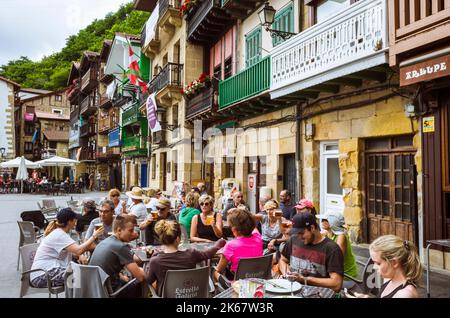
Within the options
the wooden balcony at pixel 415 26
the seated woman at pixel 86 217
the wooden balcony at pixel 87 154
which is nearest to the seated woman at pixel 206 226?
the seated woman at pixel 86 217

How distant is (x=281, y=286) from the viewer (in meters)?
3.49

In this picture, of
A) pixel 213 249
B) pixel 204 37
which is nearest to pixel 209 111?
pixel 204 37

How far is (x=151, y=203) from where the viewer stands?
389 inches

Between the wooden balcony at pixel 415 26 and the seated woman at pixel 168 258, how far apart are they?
5.23 m

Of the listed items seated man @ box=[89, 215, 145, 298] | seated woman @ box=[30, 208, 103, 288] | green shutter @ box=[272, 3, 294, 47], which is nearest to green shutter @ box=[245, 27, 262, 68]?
green shutter @ box=[272, 3, 294, 47]

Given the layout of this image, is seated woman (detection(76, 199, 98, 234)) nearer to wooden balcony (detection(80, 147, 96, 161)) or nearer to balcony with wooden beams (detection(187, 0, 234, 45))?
balcony with wooden beams (detection(187, 0, 234, 45))

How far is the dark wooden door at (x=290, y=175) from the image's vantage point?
11.9 metres

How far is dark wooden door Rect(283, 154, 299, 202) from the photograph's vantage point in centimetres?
1192

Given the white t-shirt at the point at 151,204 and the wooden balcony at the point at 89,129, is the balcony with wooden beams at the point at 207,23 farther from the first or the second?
the wooden balcony at the point at 89,129

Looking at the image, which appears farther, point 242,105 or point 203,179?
point 203,179
